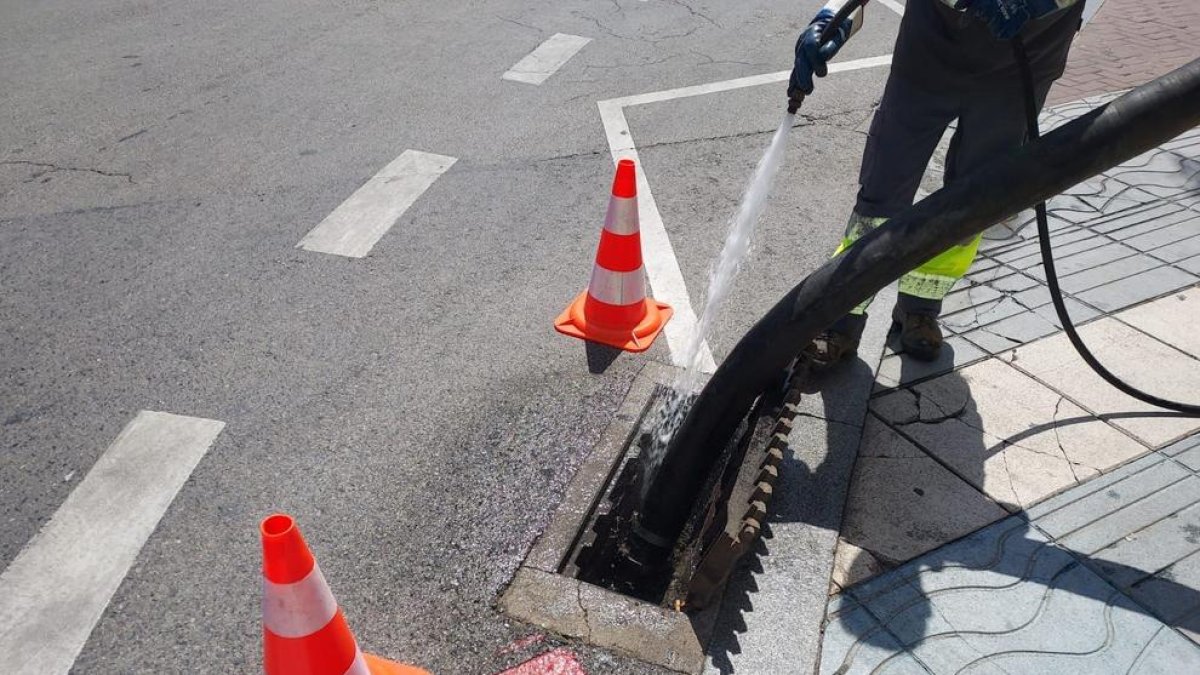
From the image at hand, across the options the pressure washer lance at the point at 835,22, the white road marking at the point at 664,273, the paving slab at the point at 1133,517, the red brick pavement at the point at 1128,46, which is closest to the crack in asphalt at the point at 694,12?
the red brick pavement at the point at 1128,46

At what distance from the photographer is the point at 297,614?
197 centimetres

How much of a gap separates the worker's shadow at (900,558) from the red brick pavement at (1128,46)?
4.34 m

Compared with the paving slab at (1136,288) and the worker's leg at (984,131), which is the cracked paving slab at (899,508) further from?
Result: the paving slab at (1136,288)

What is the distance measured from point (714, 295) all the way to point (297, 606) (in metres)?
2.63

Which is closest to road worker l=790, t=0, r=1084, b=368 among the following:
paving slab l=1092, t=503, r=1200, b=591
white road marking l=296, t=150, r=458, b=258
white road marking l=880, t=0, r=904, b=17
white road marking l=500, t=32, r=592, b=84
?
paving slab l=1092, t=503, r=1200, b=591

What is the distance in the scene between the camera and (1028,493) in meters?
3.11

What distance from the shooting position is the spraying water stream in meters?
3.28

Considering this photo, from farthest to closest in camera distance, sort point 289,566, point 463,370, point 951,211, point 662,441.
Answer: point 463,370, point 662,441, point 951,211, point 289,566

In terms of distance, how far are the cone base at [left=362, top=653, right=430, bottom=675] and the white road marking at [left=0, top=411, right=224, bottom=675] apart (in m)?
0.85

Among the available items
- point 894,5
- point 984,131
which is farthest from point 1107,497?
point 894,5

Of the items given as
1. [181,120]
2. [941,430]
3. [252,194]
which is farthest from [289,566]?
[181,120]

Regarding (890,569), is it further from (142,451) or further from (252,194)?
(252,194)

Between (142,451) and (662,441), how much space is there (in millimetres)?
1845

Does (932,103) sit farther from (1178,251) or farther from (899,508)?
(1178,251)
